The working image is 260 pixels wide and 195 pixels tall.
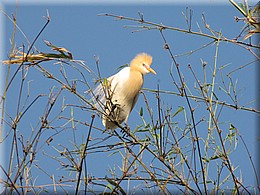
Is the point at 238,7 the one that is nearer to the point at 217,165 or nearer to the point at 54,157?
the point at 217,165

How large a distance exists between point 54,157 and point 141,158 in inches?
6.3

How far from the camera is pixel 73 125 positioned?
2.78ft

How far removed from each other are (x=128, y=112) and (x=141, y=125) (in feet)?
2.94

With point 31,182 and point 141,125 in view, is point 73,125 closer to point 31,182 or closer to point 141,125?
point 31,182

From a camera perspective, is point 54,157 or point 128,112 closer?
point 54,157

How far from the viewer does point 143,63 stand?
1929 millimetres

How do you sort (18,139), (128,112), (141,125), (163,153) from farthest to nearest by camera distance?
(128,112), (141,125), (163,153), (18,139)

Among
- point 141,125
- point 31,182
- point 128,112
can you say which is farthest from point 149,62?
point 31,182

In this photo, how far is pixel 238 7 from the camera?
2.68ft

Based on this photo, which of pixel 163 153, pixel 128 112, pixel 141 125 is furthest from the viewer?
pixel 128 112

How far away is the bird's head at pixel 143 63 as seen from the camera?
192cm

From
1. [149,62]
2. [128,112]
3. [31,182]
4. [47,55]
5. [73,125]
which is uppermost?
[149,62]

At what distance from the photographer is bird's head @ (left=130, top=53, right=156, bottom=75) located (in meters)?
1.92

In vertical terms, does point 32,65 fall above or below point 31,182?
above
